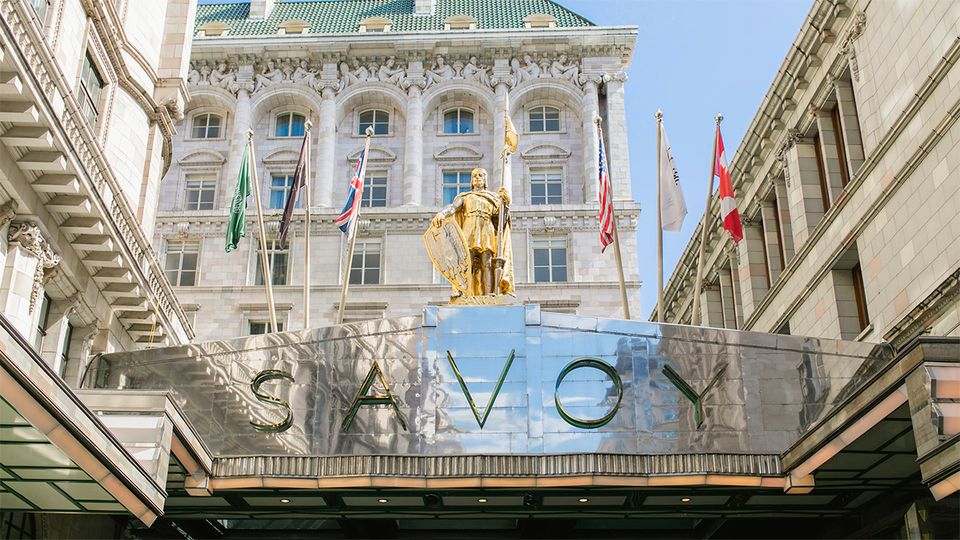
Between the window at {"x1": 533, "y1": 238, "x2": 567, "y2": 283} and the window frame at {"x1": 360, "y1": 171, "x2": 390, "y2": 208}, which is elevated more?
the window frame at {"x1": 360, "y1": 171, "x2": 390, "y2": 208}

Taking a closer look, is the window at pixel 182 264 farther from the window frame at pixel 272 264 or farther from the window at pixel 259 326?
the window at pixel 259 326

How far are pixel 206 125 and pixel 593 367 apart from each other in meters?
42.3

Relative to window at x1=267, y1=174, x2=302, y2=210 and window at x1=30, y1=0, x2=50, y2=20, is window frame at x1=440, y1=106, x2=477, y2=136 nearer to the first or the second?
window at x1=267, y1=174, x2=302, y2=210

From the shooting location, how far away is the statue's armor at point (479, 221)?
2781cm

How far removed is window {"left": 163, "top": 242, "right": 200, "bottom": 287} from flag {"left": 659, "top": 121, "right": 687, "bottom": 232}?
103ft

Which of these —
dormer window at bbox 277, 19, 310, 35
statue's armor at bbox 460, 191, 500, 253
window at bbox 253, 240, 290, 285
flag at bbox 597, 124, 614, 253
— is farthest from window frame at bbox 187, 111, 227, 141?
statue's armor at bbox 460, 191, 500, 253

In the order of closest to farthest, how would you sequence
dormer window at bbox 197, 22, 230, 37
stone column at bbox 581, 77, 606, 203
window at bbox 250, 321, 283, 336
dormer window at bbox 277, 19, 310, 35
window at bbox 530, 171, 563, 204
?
window at bbox 250, 321, 283, 336 → stone column at bbox 581, 77, 606, 203 → window at bbox 530, 171, 563, 204 → dormer window at bbox 197, 22, 230, 37 → dormer window at bbox 277, 19, 310, 35

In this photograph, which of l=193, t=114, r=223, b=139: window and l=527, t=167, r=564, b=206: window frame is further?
l=193, t=114, r=223, b=139: window

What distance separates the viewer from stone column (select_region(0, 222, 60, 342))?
889 inches

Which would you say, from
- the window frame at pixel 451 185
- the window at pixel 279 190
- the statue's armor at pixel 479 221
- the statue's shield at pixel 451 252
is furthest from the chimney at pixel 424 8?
the statue's shield at pixel 451 252

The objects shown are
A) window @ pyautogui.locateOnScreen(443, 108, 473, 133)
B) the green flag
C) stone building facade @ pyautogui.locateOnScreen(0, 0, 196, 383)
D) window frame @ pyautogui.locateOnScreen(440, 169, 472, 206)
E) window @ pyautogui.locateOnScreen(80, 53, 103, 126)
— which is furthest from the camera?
window @ pyautogui.locateOnScreen(443, 108, 473, 133)

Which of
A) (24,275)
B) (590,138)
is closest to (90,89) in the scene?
(24,275)

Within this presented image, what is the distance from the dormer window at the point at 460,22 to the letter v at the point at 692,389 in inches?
1692

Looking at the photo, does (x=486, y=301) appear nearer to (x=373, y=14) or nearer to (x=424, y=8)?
(x=424, y=8)
